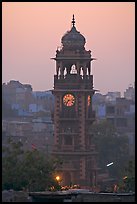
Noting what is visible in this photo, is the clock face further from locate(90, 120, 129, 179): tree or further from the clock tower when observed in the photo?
locate(90, 120, 129, 179): tree

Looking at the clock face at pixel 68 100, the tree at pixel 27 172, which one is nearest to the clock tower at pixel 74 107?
the clock face at pixel 68 100

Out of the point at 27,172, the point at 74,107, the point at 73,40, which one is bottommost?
the point at 27,172

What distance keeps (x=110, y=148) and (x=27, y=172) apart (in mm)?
29005

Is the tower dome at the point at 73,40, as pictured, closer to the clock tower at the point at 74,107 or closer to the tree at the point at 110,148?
the clock tower at the point at 74,107

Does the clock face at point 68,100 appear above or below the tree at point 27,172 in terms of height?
above

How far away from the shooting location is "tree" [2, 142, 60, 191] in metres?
26.7

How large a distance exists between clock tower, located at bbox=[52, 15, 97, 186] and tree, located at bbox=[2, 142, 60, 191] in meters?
10.3

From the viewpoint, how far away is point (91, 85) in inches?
1635

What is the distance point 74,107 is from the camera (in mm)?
41219

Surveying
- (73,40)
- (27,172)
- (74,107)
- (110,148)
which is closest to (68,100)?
(74,107)

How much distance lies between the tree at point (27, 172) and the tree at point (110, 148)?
22.5 m

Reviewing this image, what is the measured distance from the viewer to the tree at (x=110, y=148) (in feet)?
178

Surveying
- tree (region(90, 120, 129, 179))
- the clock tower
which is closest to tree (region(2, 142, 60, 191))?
the clock tower

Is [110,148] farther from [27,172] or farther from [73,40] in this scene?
[27,172]
